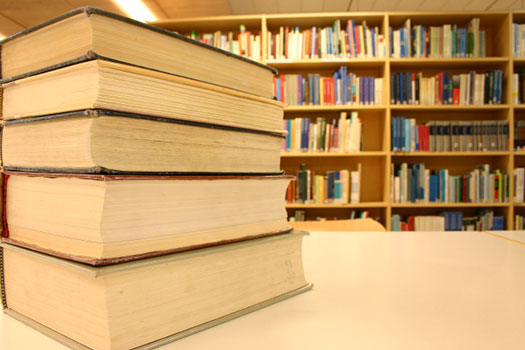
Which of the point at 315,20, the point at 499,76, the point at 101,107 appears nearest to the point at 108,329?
the point at 101,107

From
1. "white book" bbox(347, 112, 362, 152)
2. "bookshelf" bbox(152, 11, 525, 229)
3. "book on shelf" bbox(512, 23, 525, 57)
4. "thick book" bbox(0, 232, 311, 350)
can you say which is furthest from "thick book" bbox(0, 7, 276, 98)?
"book on shelf" bbox(512, 23, 525, 57)

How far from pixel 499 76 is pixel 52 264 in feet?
11.2

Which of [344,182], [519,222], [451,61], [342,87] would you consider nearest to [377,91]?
[342,87]

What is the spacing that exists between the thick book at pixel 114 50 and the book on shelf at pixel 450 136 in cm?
275

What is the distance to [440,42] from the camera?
286 centimetres

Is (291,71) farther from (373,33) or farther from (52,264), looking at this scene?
(52,264)

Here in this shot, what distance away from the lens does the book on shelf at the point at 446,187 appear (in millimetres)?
2867

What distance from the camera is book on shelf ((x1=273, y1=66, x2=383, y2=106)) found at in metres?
2.88

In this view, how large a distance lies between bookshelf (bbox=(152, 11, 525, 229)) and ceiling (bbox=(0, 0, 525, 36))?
18 centimetres

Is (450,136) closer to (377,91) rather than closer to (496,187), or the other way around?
(496,187)

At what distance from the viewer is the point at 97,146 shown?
26cm

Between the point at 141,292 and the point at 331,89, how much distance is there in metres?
2.80

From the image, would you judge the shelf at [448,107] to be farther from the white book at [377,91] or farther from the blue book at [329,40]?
the blue book at [329,40]

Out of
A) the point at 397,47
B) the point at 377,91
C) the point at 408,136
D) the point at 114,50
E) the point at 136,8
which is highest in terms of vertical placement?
the point at 136,8
